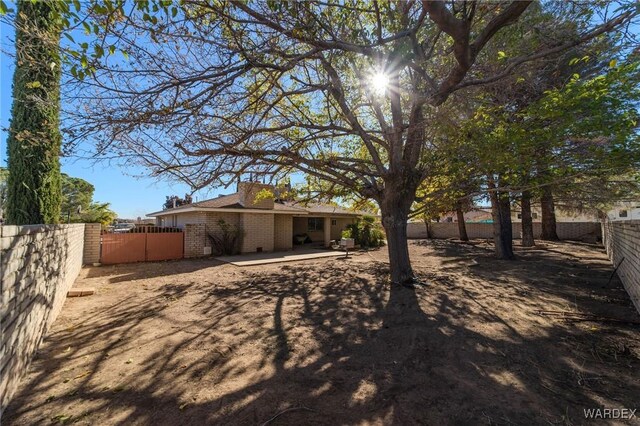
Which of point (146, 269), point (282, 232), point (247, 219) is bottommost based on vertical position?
point (146, 269)

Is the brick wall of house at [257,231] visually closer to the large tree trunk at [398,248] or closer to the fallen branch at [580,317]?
the large tree trunk at [398,248]

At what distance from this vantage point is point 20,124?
26.5 ft

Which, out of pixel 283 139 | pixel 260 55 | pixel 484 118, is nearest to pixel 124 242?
pixel 283 139

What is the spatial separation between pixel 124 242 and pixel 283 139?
339 inches

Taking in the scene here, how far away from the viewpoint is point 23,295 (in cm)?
332

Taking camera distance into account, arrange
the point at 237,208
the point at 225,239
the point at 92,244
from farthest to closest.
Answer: the point at 237,208
the point at 225,239
the point at 92,244

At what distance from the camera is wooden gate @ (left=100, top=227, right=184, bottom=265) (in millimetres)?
11641

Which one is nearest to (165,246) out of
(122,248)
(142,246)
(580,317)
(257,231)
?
(142,246)

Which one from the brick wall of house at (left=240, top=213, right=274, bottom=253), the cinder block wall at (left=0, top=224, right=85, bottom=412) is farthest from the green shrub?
the cinder block wall at (left=0, top=224, right=85, bottom=412)

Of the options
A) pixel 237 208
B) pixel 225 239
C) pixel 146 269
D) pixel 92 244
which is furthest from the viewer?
pixel 237 208

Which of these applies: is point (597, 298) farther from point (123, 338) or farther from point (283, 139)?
point (123, 338)

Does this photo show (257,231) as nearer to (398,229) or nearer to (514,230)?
(398,229)

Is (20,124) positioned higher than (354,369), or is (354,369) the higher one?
(20,124)

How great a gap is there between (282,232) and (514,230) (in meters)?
21.8
